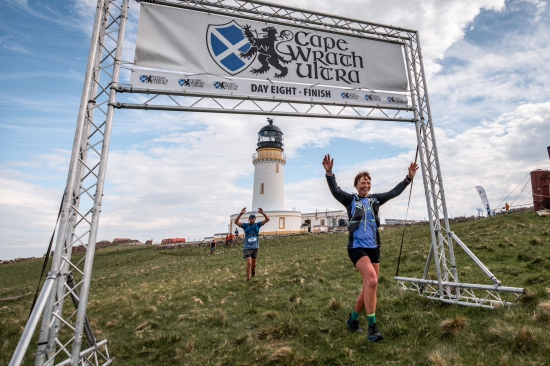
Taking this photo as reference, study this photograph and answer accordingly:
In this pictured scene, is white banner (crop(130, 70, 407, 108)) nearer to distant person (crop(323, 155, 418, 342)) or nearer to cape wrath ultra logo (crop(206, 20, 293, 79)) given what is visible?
cape wrath ultra logo (crop(206, 20, 293, 79))

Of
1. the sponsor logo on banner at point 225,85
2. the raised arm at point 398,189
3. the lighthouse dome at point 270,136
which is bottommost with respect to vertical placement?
the raised arm at point 398,189

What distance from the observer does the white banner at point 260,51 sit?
7.77m

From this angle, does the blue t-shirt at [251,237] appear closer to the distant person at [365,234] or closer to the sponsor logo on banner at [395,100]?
the sponsor logo on banner at [395,100]

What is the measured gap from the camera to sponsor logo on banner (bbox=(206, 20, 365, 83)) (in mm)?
8188

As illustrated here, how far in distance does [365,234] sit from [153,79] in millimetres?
6008

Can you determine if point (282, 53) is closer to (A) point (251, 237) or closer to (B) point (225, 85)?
(B) point (225, 85)

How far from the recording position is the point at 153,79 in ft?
24.4

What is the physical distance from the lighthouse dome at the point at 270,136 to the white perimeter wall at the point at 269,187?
2.98 metres

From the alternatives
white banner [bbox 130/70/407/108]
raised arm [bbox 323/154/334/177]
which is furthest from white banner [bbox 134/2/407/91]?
raised arm [bbox 323/154/334/177]

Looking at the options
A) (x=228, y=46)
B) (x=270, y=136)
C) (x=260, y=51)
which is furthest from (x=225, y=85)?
(x=270, y=136)

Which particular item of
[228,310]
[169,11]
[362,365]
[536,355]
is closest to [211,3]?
[169,11]

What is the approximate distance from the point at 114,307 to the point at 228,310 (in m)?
4.13

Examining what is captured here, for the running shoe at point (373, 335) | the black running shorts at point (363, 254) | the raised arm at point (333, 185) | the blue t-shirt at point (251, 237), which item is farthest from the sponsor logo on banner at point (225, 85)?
the running shoe at point (373, 335)

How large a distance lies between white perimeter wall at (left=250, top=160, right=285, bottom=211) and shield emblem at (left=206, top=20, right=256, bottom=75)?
38678 mm
